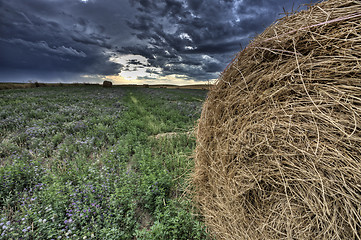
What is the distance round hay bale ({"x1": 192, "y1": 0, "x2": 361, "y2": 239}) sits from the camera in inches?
58.7

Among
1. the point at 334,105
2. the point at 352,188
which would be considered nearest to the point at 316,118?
the point at 334,105

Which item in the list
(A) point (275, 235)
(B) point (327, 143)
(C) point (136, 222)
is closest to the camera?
(B) point (327, 143)

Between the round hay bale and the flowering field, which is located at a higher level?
the round hay bale

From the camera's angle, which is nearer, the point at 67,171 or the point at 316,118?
the point at 316,118

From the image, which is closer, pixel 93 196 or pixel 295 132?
pixel 295 132

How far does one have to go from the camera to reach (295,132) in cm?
172

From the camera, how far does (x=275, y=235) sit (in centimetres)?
186

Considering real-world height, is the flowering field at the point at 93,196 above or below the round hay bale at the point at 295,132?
below

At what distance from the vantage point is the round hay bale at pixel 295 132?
1491mm

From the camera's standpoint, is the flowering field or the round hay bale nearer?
the round hay bale

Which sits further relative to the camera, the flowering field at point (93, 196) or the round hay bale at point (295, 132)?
the flowering field at point (93, 196)

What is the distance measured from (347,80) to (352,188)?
40.3 inches

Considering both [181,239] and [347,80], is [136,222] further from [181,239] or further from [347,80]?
[347,80]

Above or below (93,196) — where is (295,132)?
above
